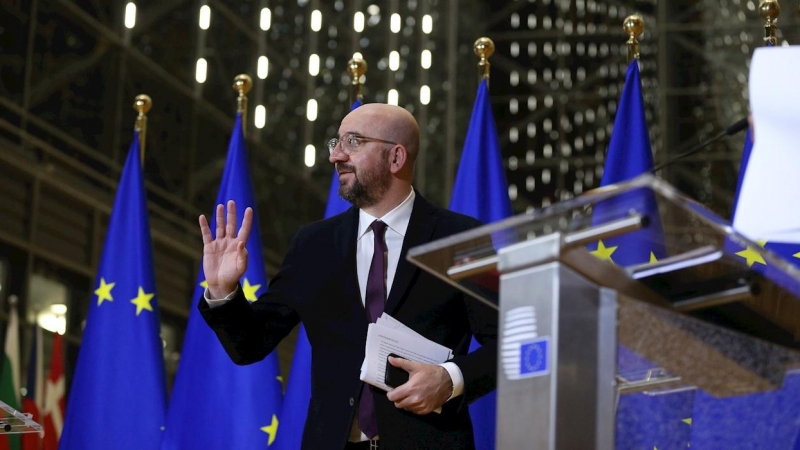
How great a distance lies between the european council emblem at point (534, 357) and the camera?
148 centimetres

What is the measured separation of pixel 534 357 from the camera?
59.0 inches

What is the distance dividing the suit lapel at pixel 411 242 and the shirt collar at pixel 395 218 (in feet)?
0.05

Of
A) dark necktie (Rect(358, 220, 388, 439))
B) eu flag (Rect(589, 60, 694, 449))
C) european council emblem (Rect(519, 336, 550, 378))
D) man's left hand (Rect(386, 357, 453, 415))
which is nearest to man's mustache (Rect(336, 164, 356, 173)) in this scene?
dark necktie (Rect(358, 220, 388, 439))

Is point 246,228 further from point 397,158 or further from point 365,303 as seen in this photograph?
point 397,158

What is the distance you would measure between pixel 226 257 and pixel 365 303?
0.30 metres

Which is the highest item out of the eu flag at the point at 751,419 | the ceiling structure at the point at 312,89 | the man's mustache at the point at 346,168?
the ceiling structure at the point at 312,89

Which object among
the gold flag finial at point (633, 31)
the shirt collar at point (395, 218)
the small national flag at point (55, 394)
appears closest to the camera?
the shirt collar at point (395, 218)

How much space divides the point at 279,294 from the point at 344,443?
428 mm

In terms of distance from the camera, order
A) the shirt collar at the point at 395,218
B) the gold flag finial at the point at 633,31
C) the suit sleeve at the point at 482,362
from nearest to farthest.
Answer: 1. the suit sleeve at the point at 482,362
2. the shirt collar at the point at 395,218
3. the gold flag finial at the point at 633,31

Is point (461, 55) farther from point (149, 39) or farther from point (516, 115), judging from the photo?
point (149, 39)

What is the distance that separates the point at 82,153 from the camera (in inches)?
227

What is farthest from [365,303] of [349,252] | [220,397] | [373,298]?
[220,397]

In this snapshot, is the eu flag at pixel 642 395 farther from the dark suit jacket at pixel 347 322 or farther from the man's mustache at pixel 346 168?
the man's mustache at pixel 346 168

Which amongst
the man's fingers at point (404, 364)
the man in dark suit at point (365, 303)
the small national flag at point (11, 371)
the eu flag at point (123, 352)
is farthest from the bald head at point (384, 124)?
the small national flag at point (11, 371)
